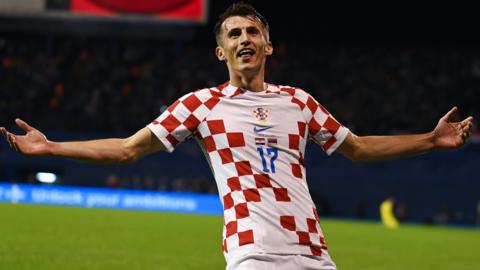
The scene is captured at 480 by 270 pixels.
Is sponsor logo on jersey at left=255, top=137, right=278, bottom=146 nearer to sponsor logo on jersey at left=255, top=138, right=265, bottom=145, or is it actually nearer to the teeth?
sponsor logo on jersey at left=255, top=138, right=265, bottom=145

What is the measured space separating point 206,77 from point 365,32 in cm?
1014

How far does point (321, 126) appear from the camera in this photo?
4.42 metres

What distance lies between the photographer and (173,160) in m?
34.4

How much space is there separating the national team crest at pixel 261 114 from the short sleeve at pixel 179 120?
245 mm

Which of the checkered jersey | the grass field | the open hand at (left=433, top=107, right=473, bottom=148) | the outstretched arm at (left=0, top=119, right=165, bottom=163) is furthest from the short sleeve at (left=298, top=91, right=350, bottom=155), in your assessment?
the grass field

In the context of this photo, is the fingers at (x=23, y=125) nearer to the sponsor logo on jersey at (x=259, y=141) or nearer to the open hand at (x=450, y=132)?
the sponsor logo on jersey at (x=259, y=141)

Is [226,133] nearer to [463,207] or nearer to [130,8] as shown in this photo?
[130,8]

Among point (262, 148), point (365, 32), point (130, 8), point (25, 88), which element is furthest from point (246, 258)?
point (365, 32)

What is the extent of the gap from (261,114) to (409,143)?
91cm

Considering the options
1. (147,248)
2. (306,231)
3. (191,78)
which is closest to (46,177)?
(191,78)

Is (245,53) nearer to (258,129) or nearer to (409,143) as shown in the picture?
(258,129)

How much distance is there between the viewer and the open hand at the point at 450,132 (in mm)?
4492

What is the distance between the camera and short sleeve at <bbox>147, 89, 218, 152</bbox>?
418 centimetres

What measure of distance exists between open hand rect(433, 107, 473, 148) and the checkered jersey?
2.20 feet
